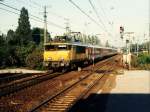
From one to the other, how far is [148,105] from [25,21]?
106 m

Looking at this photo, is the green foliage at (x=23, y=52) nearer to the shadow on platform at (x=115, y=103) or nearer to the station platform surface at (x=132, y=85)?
the station platform surface at (x=132, y=85)

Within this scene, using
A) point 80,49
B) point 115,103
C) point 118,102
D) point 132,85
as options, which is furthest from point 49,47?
point 115,103

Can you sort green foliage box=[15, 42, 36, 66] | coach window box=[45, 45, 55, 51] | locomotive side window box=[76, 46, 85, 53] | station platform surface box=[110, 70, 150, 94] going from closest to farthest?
station platform surface box=[110, 70, 150, 94] < coach window box=[45, 45, 55, 51] < locomotive side window box=[76, 46, 85, 53] < green foliage box=[15, 42, 36, 66]

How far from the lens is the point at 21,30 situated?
372 feet

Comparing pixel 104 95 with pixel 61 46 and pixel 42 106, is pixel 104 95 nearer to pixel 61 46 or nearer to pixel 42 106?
pixel 42 106

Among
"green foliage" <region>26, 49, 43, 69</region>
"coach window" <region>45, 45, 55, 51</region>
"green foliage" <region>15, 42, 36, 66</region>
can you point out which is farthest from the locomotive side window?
"green foliage" <region>15, 42, 36, 66</region>

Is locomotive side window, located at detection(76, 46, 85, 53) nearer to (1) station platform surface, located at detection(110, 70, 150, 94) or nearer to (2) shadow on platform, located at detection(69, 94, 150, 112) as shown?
(1) station platform surface, located at detection(110, 70, 150, 94)

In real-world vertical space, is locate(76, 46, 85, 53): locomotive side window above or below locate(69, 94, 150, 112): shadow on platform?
above

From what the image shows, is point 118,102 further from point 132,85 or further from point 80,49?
point 80,49

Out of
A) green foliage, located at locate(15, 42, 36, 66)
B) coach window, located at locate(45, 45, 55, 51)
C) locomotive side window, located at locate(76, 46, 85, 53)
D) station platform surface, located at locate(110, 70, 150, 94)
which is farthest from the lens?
green foliage, located at locate(15, 42, 36, 66)

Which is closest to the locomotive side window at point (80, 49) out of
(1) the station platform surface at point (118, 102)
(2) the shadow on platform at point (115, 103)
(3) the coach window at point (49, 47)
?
(3) the coach window at point (49, 47)

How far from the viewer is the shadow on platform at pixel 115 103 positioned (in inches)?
488

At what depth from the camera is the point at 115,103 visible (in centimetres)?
1366

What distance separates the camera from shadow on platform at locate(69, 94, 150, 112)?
1239cm
